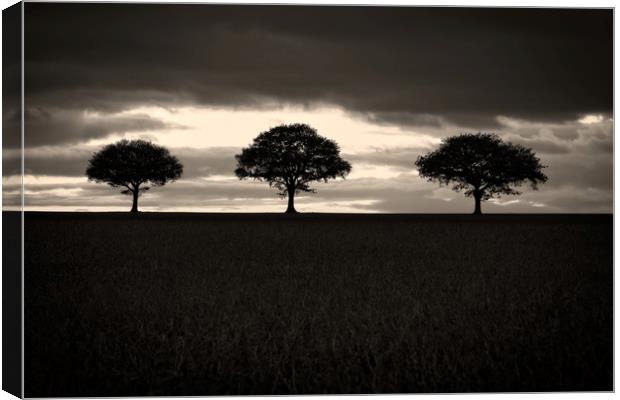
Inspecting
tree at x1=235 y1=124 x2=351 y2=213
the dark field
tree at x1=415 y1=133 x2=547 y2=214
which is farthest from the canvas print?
tree at x1=235 y1=124 x2=351 y2=213

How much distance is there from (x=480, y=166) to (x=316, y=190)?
9.21 meters

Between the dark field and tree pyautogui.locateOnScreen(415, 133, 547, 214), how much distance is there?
3.19 feet

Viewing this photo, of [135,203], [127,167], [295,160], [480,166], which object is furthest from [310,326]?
[295,160]

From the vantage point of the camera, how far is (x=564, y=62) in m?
7.07

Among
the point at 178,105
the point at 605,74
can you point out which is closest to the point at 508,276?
the point at 605,74

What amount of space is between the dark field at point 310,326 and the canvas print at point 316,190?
24 mm

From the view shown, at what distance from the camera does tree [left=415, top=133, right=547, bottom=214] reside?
27.5 ft

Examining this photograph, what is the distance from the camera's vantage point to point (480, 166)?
56.6ft

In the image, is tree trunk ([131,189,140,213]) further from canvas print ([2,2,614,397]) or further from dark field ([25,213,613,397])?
dark field ([25,213,613,397])

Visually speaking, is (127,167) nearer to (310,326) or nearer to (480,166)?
(310,326)

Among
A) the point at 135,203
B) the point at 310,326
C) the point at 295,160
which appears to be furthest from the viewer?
the point at 295,160

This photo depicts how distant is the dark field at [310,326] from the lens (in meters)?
5.55

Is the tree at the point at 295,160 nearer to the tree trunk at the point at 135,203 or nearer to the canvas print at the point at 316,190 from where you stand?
the tree trunk at the point at 135,203

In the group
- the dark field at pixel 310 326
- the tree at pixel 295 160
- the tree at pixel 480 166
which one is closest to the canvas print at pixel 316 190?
the dark field at pixel 310 326
